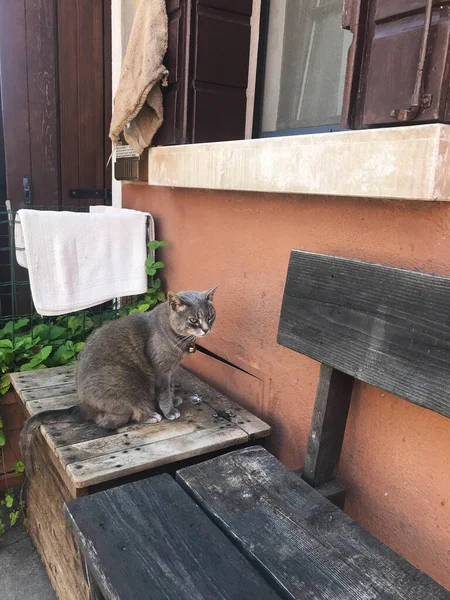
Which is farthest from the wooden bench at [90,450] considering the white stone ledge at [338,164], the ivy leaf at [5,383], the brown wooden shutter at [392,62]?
the brown wooden shutter at [392,62]

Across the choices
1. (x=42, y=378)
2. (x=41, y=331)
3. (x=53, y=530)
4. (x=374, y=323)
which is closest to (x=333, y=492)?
(x=374, y=323)

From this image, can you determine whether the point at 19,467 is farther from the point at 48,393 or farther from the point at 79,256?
the point at 79,256

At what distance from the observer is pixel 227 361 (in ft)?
7.47

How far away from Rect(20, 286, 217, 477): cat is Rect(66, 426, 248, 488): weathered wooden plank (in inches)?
7.6

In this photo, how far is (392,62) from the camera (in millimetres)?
1333

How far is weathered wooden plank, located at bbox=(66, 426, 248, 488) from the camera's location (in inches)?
61.0

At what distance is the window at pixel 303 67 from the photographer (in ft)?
7.43

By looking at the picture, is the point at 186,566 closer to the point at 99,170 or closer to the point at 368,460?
the point at 368,460

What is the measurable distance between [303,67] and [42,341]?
6.63ft

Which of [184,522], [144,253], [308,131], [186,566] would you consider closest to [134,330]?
[144,253]

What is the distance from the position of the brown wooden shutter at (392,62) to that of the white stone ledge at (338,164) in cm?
8

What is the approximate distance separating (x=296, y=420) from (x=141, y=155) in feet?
5.46

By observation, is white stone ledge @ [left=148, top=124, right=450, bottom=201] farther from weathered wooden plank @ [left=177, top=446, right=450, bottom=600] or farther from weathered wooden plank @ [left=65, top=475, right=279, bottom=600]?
weathered wooden plank @ [left=65, top=475, right=279, bottom=600]

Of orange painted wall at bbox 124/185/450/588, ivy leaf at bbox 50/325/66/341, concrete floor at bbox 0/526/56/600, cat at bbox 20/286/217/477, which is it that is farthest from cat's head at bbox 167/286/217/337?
concrete floor at bbox 0/526/56/600
